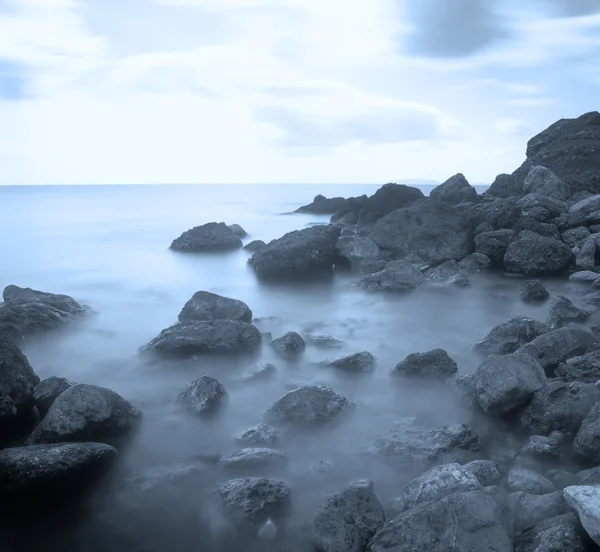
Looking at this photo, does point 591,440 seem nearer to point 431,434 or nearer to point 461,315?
point 431,434

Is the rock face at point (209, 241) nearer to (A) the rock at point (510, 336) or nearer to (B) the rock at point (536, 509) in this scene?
(A) the rock at point (510, 336)

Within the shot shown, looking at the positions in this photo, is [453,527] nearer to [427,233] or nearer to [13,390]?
[13,390]

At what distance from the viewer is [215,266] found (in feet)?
63.3

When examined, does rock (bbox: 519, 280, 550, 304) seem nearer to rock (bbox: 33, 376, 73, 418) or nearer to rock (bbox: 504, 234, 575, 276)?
rock (bbox: 504, 234, 575, 276)

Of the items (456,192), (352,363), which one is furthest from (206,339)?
(456,192)

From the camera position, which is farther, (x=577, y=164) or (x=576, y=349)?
(x=577, y=164)

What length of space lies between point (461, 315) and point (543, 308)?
63.8 inches

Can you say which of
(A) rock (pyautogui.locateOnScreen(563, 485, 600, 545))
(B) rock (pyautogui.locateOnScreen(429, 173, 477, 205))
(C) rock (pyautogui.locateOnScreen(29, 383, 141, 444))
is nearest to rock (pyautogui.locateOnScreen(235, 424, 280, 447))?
(C) rock (pyautogui.locateOnScreen(29, 383, 141, 444))

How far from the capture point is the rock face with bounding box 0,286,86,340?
390 inches

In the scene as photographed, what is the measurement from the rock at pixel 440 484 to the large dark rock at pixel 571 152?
20282 mm

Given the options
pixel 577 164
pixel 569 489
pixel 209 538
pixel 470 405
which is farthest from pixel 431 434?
pixel 577 164

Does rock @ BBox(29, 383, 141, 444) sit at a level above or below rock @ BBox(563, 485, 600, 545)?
below

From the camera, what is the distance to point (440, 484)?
483 centimetres

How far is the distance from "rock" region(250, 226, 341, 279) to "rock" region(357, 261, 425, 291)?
2107 millimetres
